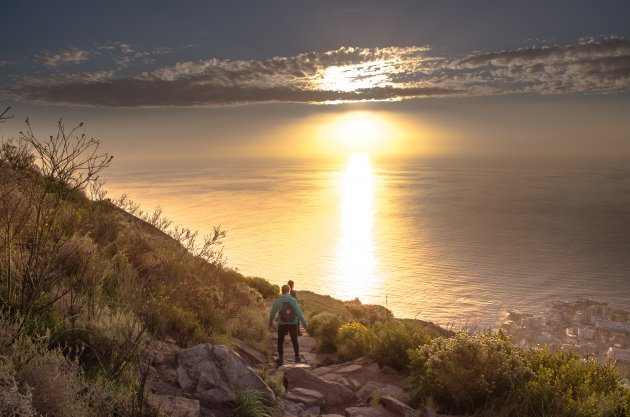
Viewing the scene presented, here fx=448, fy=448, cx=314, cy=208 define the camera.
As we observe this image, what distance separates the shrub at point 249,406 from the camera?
5387 mm

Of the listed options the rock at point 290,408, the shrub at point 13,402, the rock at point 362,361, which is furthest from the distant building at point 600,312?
the shrub at point 13,402

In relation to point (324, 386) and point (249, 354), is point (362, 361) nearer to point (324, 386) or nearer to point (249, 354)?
point (324, 386)

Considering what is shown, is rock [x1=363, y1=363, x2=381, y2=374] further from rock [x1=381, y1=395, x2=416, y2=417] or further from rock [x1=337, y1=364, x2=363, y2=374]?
rock [x1=381, y1=395, x2=416, y2=417]

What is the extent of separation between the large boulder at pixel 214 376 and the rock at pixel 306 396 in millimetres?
1142

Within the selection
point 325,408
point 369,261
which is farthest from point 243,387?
point 369,261

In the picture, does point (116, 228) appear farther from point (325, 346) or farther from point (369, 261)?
point (369, 261)

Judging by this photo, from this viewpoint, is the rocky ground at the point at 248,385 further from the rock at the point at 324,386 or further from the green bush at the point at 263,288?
the green bush at the point at 263,288

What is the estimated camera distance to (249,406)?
18.0 feet

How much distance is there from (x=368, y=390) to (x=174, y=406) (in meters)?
4.73

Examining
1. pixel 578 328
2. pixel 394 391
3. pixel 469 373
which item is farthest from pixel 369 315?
pixel 578 328

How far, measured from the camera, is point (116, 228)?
1153 centimetres

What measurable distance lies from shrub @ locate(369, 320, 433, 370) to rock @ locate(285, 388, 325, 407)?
2665 millimetres

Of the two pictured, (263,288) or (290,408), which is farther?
(263,288)

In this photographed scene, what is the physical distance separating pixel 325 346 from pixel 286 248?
52.6 m
